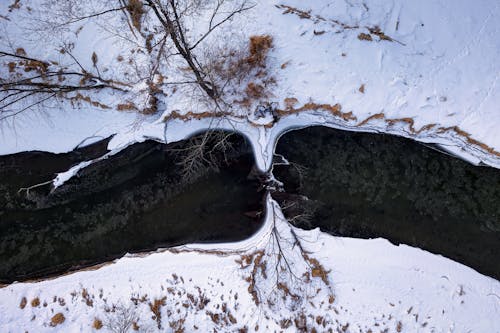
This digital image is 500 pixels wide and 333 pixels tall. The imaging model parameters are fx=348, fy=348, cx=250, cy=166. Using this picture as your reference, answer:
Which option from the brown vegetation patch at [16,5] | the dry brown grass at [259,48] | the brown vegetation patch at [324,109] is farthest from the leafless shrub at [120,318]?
the brown vegetation patch at [16,5]

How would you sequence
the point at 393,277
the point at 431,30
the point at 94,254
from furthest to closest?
the point at 94,254
the point at 393,277
the point at 431,30

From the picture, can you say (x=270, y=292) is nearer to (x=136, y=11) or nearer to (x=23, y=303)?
(x=23, y=303)

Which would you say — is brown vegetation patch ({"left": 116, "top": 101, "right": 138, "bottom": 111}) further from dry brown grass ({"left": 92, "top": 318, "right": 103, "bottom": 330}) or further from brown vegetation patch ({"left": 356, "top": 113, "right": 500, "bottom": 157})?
brown vegetation patch ({"left": 356, "top": 113, "right": 500, "bottom": 157})

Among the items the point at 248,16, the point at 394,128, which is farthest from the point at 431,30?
the point at 248,16

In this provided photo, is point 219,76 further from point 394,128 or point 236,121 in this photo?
point 394,128

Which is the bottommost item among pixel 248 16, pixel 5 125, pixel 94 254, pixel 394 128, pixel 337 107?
pixel 94 254

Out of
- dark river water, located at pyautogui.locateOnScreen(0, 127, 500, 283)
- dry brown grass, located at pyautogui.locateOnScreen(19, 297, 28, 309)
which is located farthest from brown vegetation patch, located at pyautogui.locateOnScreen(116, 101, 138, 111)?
dry brown grass, located at pyautogui.locateOnScreen(19, 297, 28, 309)

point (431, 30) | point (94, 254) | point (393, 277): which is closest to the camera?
point (431, 30)

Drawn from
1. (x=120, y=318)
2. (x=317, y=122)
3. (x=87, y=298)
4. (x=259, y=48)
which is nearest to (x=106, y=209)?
(x=87, y=298)
